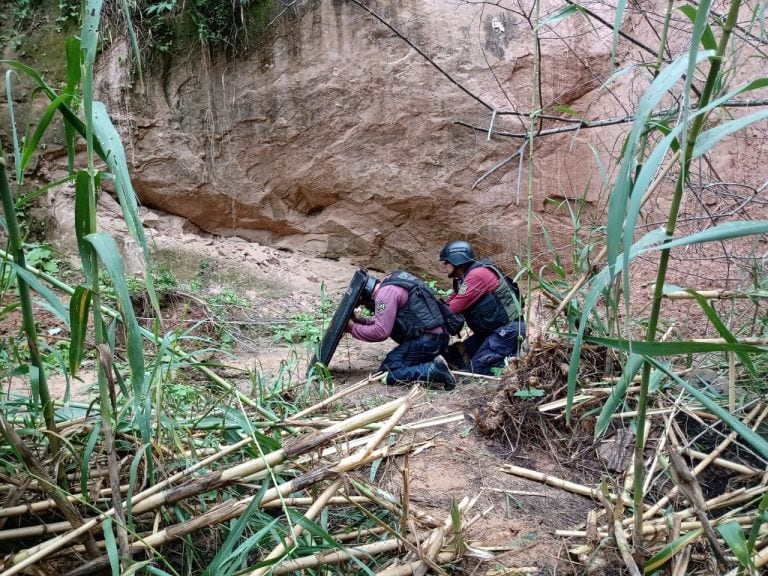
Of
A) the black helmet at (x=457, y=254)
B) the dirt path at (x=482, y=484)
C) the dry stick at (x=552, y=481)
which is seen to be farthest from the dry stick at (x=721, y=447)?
the black helmet at (x=457, y=254)

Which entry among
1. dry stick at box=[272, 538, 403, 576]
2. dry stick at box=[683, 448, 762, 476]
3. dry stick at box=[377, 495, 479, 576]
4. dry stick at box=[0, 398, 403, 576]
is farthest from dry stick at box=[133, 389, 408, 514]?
dry stick at box=[683, 448, 762, 476]

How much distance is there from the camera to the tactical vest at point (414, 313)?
4809 mm

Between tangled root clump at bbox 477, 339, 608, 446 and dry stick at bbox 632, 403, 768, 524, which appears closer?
dry stick at bbox 632, 403, 768, 524

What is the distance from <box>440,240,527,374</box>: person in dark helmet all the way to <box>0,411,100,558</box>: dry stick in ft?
11.7

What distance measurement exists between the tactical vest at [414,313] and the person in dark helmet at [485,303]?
0.89 ft

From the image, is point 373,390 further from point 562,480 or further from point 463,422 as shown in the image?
point 562,480

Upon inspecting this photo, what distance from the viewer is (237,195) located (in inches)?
314

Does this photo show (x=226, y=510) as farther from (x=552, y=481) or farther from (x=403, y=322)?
(x=403, y=322)

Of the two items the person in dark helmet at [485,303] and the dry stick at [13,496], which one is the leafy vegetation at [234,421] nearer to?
the dry stick at [13,496]

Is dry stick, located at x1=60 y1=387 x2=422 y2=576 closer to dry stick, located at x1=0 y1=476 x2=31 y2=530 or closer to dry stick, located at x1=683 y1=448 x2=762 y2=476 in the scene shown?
dry stick, located at x1=0 y1=476 x2=31 y2=530

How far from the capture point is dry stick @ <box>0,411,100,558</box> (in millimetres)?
1537

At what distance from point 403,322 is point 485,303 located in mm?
701

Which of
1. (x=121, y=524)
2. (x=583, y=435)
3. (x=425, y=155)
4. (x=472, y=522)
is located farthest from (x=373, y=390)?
(x=425, y=155)

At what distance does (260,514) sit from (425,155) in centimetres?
620
